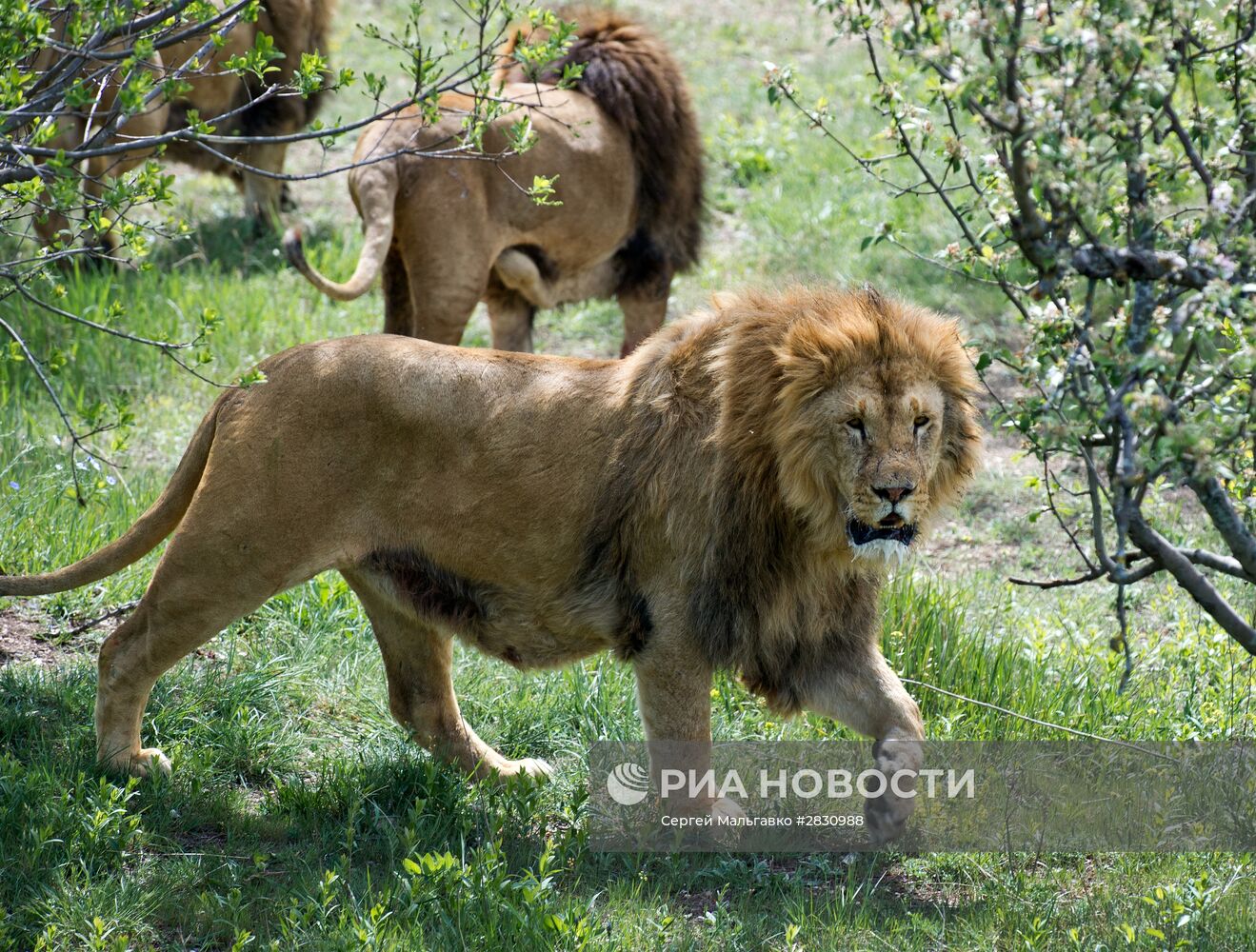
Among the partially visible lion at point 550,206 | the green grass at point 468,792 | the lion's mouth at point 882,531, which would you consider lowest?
the green grass at point 468,792

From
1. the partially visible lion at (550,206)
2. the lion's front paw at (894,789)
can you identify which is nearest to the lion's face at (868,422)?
the lion's front paw at (894,789)

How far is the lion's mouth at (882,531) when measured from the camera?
148 inches

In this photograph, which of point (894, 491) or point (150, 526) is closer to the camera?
point (894, 491)

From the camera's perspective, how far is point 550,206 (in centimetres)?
630

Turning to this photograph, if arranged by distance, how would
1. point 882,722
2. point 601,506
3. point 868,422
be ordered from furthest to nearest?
1. point 601,506
2. point 882,722
3. point 868,422

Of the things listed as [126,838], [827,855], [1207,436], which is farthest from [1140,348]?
[126,838]

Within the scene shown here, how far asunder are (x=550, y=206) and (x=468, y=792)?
111 inches

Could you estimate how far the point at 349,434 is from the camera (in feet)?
13.7

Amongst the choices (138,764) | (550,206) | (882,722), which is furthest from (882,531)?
(550,206)

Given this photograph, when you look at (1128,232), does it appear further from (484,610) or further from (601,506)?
(484,610)

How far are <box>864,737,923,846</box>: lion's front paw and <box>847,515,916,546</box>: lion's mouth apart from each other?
23.2 inches

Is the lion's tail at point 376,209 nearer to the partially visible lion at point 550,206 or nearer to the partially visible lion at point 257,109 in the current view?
the partially visible lion at point 550,206

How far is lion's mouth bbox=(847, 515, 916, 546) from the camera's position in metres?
3.75

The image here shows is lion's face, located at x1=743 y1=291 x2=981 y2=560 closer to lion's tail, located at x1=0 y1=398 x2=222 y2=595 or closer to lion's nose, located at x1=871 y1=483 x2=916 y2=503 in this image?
lion's nose, located at x1=871 y1=483 x2=916 y2=503
